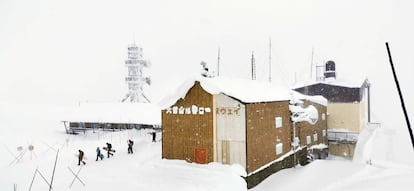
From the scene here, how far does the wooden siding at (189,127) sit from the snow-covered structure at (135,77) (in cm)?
3901

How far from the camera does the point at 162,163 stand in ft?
66.9

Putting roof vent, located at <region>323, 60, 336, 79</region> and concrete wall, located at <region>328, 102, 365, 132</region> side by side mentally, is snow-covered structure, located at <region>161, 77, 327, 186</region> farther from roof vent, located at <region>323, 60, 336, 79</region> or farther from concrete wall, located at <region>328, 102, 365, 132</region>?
roof vent, located at <region>323, 60, 336, 79</region>

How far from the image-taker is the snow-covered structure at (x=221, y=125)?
19.1 meters

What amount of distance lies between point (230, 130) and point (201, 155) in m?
2.45

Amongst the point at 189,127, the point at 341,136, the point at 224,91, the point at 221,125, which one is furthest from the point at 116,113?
the point at 341,136

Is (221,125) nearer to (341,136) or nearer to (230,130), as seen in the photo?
(230,130)

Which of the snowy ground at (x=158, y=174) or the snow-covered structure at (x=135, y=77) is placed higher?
the snow-covered structure at (x=135, y=77)

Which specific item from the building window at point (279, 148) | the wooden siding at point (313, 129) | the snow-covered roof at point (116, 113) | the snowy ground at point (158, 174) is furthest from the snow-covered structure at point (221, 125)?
the snow-covered roof at point (116, 113)

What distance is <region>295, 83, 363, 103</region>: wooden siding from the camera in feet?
118

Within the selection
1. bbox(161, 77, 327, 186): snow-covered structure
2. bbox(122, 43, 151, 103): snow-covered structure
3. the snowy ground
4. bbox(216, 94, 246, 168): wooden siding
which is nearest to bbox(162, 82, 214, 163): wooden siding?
bbox(161, 77, 327, 186): snow-covered structure

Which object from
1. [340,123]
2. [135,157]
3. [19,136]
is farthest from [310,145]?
[19,136]

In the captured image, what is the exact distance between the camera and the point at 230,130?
63.2ft

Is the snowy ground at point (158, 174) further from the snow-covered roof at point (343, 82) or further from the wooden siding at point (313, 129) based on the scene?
the snow-covered roof at point (343, 82)

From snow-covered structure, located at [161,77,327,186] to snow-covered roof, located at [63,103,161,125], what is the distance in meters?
14.7
